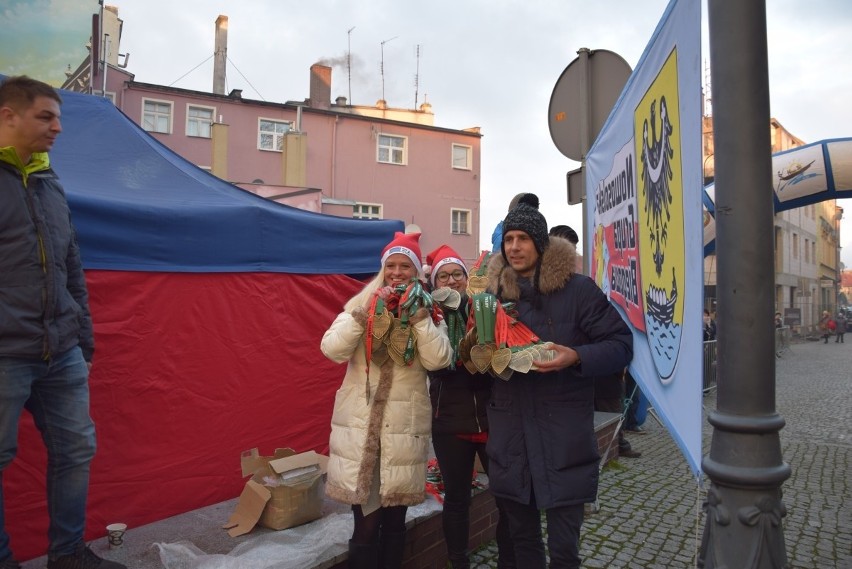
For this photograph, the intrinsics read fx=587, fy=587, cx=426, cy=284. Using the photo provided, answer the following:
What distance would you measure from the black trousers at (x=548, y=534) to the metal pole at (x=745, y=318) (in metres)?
0.73

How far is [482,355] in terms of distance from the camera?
2.49 metres

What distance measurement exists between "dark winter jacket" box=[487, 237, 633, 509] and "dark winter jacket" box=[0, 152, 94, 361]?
187cm

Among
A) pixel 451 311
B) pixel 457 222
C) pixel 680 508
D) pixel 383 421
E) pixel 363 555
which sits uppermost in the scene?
pixel 457 222

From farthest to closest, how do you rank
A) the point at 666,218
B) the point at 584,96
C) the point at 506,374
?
the point at 584,96 < the point at 506,374 < the point at 666,218

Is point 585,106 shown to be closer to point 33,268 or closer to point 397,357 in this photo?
point 397,357

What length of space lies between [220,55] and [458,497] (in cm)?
3189

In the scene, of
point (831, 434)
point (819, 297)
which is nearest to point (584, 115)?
point (831, 434)

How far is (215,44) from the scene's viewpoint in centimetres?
3072

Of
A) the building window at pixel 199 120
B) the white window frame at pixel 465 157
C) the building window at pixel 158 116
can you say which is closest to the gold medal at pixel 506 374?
the building window at pixel 199 120

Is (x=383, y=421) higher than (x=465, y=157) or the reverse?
the reverse

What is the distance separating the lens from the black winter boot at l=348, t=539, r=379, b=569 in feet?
9.16

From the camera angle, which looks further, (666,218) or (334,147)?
(334,147)

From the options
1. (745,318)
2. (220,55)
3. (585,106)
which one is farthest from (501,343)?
(220,55)

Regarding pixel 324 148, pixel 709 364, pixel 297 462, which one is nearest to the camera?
pixel 297 462
